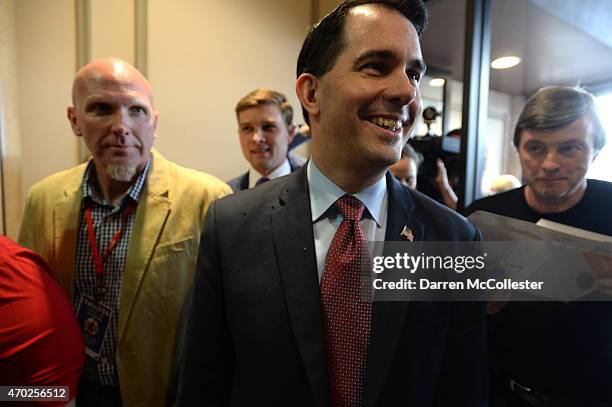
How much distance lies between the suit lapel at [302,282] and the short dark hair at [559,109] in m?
0.58

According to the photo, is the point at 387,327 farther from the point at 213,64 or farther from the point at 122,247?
the point at 213,64

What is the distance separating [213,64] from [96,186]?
3.88ft

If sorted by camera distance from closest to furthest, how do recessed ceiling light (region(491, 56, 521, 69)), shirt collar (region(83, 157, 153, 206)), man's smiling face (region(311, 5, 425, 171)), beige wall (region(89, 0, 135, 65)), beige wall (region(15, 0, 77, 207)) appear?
man's smiling face (region(311, 5, 425, 171))
recessed ceiling light (region(491, 56, 521, 69))
shirt collar (region(83, 157, 153, 206))
beige wall (region(15, 0, 77, 207))
beige wall (region(89, 0, 135, 65))

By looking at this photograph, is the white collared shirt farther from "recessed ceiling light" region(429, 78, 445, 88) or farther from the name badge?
the name badge

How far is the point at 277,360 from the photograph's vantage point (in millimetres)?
645

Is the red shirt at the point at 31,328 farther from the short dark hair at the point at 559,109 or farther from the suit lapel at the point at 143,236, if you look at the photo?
the short dark hair at the point at 559,109

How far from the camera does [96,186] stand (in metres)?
1.09

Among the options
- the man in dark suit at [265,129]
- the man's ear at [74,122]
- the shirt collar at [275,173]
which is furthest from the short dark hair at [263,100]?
the man's ear at [74,122]

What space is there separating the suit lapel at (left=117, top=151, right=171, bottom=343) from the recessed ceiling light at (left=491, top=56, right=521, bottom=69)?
103 cm

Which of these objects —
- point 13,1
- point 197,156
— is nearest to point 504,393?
point 197,156

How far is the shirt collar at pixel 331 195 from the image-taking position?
71 centimetres

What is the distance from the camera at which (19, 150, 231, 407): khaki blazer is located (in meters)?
0.97

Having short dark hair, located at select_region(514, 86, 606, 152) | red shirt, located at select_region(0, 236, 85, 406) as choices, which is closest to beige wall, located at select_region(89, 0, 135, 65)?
red shirt, located at select_region(0, 236, 85, 406)

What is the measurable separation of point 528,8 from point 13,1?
7.08ft
